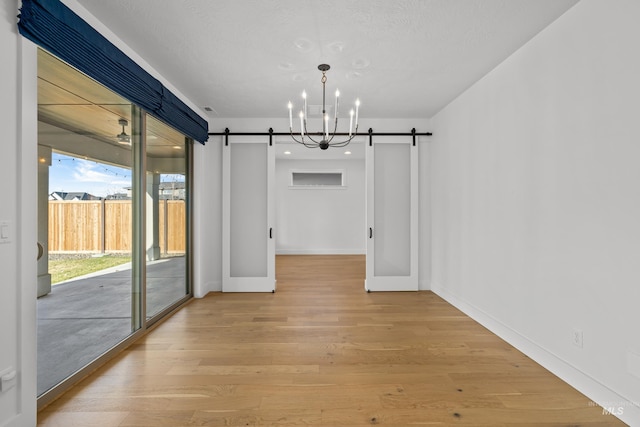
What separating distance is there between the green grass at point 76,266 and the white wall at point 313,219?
542 cm

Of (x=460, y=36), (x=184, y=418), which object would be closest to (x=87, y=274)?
(x=184, y=418)

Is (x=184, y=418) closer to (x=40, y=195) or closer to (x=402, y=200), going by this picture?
(x=40, y=195)

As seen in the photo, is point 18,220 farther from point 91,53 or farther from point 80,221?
point 91,53

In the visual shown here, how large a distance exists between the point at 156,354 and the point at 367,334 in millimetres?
1864

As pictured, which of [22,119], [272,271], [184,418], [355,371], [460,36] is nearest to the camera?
[22,119]

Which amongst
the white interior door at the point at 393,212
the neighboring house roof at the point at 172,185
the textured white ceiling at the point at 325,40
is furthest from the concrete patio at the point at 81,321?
the white interior door at the point at 393,212

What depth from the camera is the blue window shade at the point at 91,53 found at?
5.27ft

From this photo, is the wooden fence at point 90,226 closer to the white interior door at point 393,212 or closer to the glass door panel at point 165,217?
the glass door panel at point 165,217

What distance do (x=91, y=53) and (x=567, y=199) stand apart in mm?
3434

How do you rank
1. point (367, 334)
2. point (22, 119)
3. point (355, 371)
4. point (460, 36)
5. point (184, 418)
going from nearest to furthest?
point (22, 119) < point (184, 418) < point (355, 371) < point (460, 36) < point (367, 334)

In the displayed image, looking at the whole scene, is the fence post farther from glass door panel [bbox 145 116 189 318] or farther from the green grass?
glass door panel [bbox 145 116 189 318]

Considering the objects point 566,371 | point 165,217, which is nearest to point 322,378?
point 566,371

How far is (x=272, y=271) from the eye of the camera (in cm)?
435

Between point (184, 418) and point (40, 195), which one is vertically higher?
point (40, 195)
